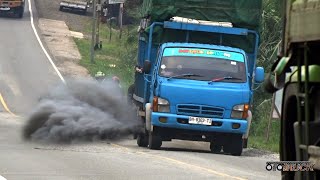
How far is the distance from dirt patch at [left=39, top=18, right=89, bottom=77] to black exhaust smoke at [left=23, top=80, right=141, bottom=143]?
2212 cm

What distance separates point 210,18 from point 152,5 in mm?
1364

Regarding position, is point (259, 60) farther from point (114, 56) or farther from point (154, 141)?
point (114, 56)

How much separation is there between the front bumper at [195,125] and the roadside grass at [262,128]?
4.33 m

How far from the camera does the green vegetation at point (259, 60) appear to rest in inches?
1006

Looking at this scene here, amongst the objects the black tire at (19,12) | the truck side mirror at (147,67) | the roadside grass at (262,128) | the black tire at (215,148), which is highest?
the truck side mirror at (147,67)

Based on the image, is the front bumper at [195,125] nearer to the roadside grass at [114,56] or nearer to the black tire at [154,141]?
the black tire at [154,141]

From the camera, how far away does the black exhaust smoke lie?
1925cm

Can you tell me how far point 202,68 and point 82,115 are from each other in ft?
10.7

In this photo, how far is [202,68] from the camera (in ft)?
59.6

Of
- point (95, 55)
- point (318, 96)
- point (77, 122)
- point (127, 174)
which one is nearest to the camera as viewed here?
point (318, 96)

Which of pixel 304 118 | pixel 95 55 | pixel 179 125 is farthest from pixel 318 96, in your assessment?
pixel 95 55

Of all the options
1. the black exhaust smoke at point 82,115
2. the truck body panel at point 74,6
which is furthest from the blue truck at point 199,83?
the truck body panel at point 74,6

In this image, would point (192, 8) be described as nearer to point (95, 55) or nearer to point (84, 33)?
point (95, 55)

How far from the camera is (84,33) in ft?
196
